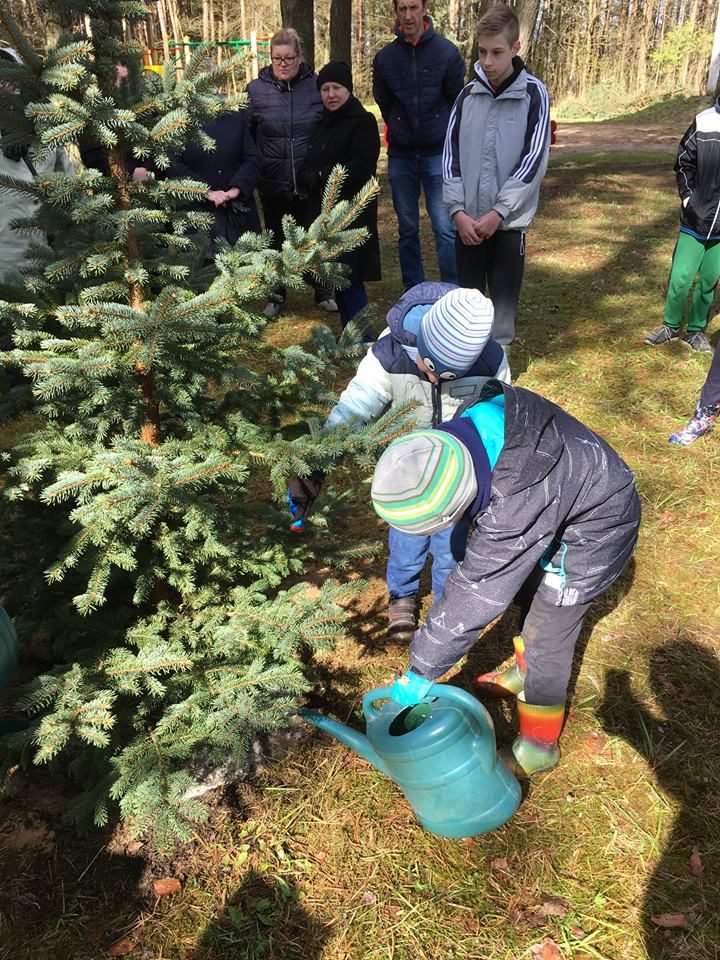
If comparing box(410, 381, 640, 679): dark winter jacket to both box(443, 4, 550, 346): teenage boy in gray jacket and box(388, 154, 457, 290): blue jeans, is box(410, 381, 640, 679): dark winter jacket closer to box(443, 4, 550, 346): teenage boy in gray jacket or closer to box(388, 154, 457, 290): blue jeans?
box(443, 4, 550, 346): teenage boy in gray jacket

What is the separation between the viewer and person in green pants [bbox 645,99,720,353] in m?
4.62

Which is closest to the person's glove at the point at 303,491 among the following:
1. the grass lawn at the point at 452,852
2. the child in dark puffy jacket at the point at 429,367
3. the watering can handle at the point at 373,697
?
the child in dark puffy jacket at the point at 429,367

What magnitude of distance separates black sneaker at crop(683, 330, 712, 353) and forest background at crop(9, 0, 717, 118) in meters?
16.4

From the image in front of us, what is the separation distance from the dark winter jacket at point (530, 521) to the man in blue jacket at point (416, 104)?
3.93 meters

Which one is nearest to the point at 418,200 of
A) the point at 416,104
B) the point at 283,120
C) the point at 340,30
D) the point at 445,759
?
the point at 416,104

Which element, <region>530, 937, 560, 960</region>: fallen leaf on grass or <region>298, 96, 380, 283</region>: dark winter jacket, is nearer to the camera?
<region>530, 937, 560, 960</region>: fallen leaf on grass

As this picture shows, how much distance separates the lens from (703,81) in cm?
1877

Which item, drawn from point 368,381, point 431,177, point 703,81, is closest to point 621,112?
point 703,81

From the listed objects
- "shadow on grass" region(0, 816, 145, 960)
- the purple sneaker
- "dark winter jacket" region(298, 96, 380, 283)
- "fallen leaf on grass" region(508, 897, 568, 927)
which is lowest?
"shadow on grass" region(0, 816, 145, 960)

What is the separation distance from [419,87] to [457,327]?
3.96m

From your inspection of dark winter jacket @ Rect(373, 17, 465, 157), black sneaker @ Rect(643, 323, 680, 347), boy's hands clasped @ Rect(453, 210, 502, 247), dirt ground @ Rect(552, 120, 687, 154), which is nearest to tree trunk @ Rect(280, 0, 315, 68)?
dark winter jacket @ Rect(373, 17, 465, 157)

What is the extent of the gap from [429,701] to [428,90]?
473cm

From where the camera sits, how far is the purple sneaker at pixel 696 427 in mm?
4160

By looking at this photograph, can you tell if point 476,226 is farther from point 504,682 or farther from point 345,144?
point 504,682
